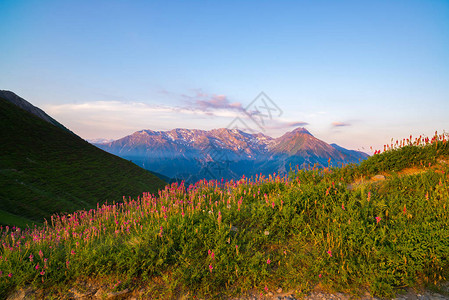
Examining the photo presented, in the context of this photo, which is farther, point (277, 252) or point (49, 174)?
point (49, 174)

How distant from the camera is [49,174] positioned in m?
40.8

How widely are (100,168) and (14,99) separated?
4625 inches

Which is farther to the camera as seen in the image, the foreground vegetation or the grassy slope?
the grassy slope

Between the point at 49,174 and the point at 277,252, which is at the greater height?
the point at 277,252

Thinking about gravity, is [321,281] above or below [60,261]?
above

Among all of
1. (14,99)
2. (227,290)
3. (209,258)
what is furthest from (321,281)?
(14,99)

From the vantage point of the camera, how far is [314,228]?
16.8ft

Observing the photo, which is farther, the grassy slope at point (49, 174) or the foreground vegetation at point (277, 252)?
the grassy slope at point (49, 174)

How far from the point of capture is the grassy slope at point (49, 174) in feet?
96.4

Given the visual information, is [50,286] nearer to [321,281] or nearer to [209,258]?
[209,258]

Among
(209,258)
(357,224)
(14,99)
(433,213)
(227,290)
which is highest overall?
Result: (14,99)

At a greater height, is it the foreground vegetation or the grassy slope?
the foreground vegetation

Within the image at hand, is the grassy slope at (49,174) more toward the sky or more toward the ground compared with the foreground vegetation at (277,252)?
more toward the ground

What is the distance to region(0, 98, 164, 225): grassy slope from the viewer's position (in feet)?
96.4
